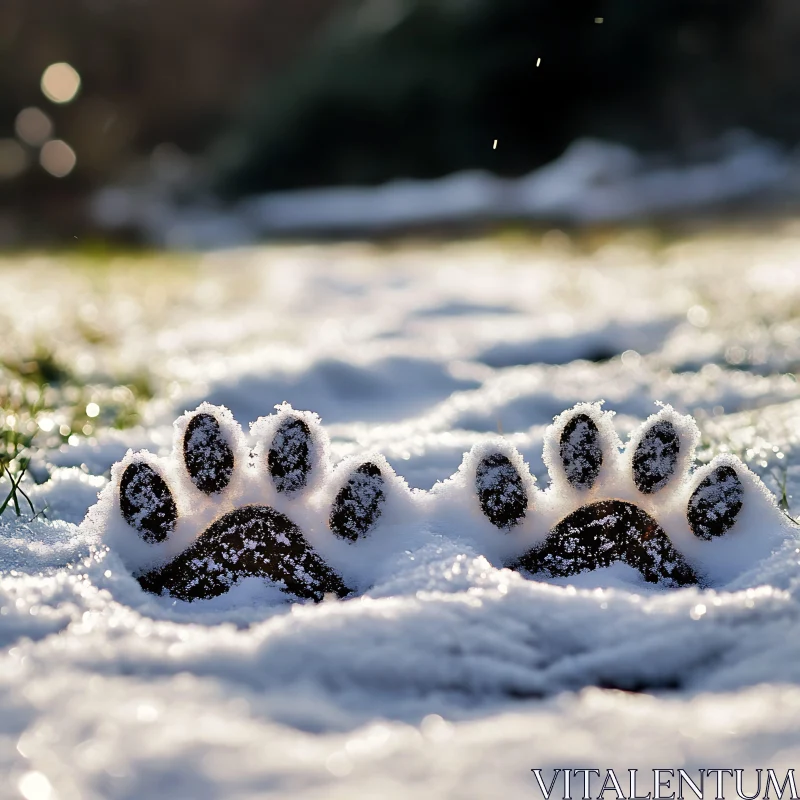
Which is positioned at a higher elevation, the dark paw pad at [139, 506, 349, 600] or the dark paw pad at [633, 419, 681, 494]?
the dark paw pad at [633, 419, 681, 494]

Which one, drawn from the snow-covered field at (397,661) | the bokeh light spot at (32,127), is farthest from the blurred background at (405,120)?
the snow-covered field at (397,661)

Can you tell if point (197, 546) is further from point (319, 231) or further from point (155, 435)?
point (319, 231)

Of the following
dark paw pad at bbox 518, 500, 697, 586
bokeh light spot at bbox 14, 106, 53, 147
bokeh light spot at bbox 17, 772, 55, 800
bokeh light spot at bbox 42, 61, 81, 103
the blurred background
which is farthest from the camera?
bokeh light spot at bbox 42, 61, 81, 103

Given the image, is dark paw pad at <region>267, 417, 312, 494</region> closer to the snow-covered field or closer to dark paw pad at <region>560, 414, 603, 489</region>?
the snow-covered field

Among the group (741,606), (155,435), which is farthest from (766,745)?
(155,435)

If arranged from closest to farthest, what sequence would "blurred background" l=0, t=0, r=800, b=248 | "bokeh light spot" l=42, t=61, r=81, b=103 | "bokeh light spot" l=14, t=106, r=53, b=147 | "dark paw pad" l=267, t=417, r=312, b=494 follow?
1. "dark paw pad" l=267, t=417, r=312, b=494
2. "blurred background" l=0, t=0, r=800, b=248
3. "bokeh light spot" l=14, t=106, r=53, b=147
4. "bokeh light spot" l=42, t=61, r=81, b=103

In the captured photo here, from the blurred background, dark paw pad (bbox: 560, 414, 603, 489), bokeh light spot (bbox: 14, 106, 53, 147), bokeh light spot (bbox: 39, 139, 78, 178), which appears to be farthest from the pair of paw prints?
bokeh light spot (bbox: 14, 106, 53, 147)

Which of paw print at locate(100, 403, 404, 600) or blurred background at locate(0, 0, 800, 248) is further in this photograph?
blurred background at locate(0, 0, 800, 248)

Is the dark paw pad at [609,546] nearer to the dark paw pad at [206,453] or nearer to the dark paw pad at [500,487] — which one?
the dark paw pad at [500,487]
